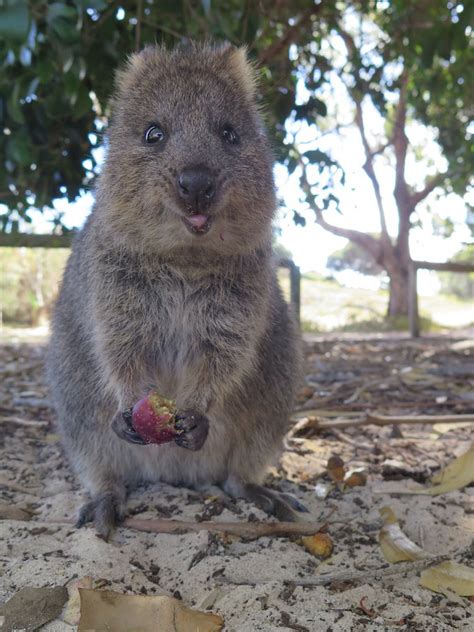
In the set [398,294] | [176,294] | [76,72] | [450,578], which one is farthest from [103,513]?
[398,294]

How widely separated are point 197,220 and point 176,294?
0.40 m

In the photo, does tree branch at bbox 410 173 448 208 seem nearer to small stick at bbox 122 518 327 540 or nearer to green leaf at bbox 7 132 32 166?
green leaf at bbox 7 132 32 166

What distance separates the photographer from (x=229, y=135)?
8.52ft

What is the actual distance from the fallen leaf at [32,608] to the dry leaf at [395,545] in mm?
1073

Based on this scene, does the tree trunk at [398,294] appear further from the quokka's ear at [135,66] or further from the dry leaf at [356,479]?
the quokka's ear at [135,66]

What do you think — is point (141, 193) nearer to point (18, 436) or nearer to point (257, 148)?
point (257, 148)

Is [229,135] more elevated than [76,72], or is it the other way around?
[76,72]

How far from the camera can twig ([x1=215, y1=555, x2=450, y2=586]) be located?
194 cm

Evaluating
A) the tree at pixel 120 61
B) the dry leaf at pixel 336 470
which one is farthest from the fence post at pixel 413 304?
the dry leaf at pixel 336 470

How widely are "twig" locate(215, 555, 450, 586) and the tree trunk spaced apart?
47.8 feet

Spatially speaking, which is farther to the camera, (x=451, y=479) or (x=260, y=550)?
(x=451, y=479)

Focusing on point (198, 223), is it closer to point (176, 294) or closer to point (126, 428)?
point (176, 294)

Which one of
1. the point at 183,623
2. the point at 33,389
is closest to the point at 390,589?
the point at 183,623

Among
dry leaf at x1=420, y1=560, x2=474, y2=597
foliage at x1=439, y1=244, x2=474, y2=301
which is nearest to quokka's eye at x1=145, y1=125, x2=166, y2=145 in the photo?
dry leaf at x1=420, y1=560, x2=474, y2=597
